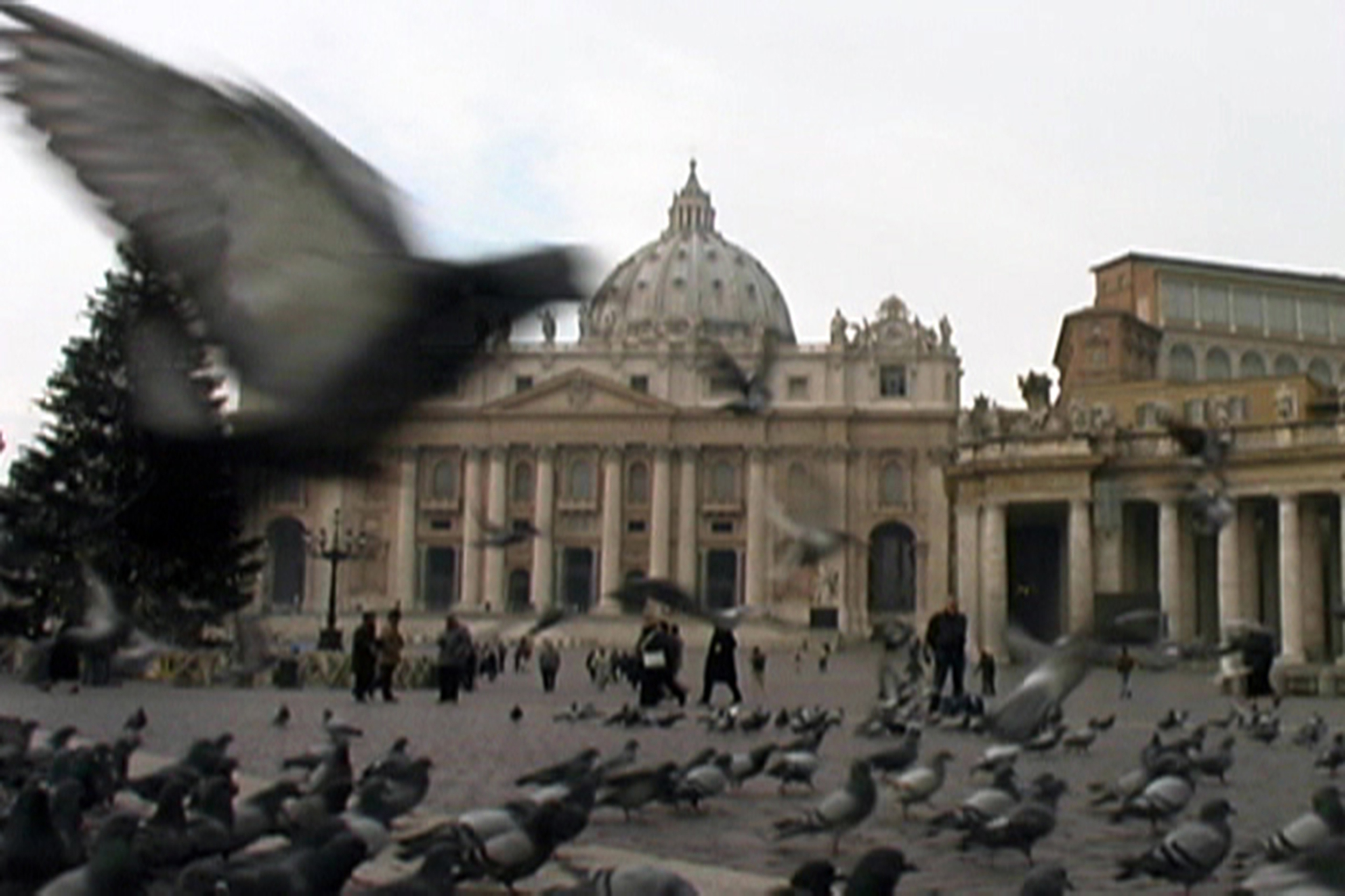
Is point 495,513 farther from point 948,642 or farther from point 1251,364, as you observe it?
point 948,642

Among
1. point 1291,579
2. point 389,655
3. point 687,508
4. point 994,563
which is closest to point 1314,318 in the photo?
point 687,508

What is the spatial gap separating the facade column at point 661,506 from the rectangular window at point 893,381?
11.6m

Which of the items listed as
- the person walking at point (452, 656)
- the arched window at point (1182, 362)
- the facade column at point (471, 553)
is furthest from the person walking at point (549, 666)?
the arched window at point (1182, 362)

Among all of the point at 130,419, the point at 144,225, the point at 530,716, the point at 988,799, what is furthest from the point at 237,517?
the point at 530,716

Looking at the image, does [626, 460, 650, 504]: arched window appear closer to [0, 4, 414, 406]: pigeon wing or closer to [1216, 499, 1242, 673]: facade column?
[1216, 499, 1242, 673]: facade column

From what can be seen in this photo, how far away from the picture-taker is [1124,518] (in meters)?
44.3

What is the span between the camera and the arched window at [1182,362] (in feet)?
226

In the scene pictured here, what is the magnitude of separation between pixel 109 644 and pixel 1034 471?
37.3 metres

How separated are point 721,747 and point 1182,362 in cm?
6068

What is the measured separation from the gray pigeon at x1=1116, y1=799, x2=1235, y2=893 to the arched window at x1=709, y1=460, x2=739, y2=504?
73056 millimetres

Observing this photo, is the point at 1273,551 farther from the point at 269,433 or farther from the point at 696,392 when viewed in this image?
the point at 269,433

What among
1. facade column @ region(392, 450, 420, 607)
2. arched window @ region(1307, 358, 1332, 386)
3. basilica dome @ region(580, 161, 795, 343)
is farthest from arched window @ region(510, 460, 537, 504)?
arched window @ region(1307, 358, 1332, 386)

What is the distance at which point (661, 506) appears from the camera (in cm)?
7888

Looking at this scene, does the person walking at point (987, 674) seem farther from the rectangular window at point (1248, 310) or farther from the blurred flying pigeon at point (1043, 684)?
the rectangular window at point (1248, 310)
